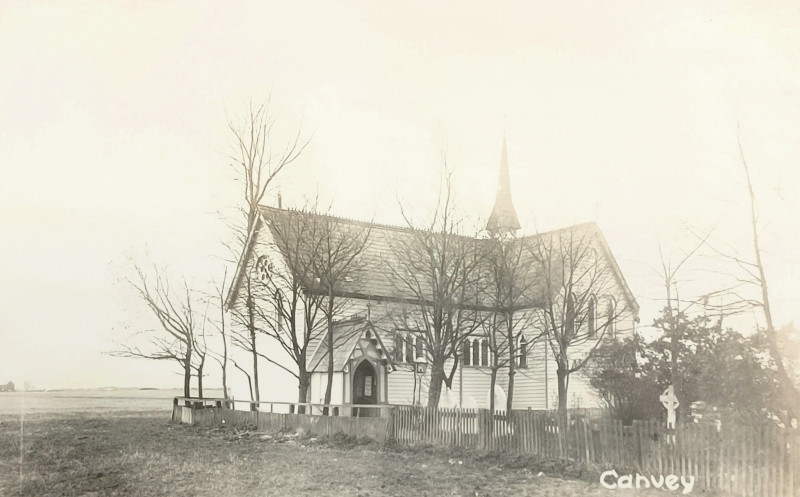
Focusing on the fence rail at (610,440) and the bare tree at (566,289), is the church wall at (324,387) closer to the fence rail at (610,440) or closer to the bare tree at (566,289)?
the fence rail at (610,440)

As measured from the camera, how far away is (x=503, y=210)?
52.3 ft

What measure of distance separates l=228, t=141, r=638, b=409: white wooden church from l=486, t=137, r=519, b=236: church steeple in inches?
2.3

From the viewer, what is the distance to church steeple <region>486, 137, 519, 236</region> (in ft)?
43.7

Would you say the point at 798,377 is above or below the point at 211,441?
above

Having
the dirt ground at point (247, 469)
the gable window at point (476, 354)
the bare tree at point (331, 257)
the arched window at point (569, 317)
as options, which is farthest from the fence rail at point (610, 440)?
the gable window at point (476, 354)

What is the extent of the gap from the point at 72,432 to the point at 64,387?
5676 mm

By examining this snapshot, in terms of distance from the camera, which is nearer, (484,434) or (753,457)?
(753,457)

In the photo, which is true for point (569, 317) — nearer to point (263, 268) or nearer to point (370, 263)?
point (370, 263)

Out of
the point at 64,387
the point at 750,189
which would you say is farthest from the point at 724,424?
the point at 64,387

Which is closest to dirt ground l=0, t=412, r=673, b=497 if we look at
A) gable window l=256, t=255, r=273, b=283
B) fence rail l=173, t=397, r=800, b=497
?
fence rail l=173, t=397, r=800, b=497

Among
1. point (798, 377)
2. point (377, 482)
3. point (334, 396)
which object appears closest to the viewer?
point (798, 377)

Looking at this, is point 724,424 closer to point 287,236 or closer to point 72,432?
point 287,236

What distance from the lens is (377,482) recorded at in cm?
1074

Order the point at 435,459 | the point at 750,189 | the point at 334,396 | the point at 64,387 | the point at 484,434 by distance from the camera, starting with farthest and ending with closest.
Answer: the point at 334,396 → the point at 484,434 → the point at 435,459 → the point at 64,387 → the point at 750,189
